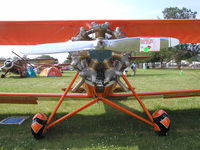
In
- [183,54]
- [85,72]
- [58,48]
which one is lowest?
[183,54]

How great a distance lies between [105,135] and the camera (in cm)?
412

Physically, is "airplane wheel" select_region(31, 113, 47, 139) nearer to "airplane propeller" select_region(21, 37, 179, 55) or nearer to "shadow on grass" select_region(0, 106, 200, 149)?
"shadow on grass" select_region(0, 106, 200, 149)

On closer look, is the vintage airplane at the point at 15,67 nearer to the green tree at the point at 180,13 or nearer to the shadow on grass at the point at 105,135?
the shadow on grass at the point at 105,135

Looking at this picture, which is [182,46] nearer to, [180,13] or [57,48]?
[180,13]

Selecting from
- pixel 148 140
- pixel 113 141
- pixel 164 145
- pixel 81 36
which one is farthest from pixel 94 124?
pixel 81 36

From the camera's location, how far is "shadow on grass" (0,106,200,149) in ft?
11.9

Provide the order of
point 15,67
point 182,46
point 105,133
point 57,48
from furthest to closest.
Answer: point 182,46 < point 15,67 < point 105,133 < point 57,48

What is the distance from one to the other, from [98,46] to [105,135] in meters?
1.82

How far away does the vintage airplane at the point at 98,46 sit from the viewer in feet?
11.4

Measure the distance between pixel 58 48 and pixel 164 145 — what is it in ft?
8.15

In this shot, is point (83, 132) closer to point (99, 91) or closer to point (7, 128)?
point (99, 91)

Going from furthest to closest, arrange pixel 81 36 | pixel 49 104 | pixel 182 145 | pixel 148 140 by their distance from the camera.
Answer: pixel 49 104, pixel 81 36, pixel 148 140, pixel 182 145

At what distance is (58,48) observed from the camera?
344cm

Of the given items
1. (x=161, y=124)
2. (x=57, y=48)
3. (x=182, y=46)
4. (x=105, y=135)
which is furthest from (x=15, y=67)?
(x=182, y=46)
